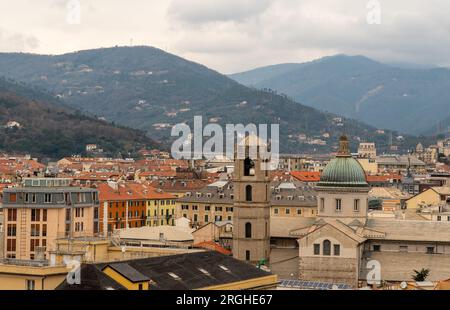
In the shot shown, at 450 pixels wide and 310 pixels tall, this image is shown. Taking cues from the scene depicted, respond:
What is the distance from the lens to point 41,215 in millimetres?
82250

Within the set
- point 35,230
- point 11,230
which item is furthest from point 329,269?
point 11,230

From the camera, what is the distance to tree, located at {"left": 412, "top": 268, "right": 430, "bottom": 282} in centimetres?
6866

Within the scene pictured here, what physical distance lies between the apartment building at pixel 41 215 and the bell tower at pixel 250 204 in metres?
10.0

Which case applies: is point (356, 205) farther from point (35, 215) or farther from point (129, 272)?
point (129, 272)

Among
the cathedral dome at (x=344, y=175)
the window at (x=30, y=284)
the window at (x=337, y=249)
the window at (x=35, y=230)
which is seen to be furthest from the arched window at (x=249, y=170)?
the window at (x=30, y=284)

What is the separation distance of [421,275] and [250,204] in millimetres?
12931

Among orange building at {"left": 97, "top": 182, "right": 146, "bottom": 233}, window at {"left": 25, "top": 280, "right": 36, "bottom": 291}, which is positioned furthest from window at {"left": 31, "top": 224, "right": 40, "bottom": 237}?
window at {"left": 25, "top": 280, "right": 36, "bottom": 291}

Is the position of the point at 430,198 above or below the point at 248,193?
below

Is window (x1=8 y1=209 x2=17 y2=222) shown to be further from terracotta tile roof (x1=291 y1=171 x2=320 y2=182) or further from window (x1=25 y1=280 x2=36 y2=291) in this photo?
terracotta tile roof (x1=291 y1=171 x2=320 y2=182)

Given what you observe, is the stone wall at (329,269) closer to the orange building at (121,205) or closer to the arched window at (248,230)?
the arched window at (248,230)

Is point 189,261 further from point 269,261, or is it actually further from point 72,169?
point 72,169

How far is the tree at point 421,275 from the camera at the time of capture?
68662 mm
